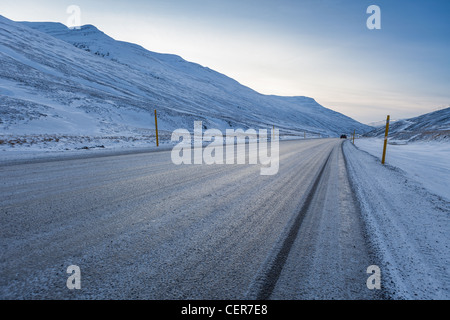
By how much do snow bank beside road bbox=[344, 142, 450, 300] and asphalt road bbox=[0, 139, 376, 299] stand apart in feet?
0.58

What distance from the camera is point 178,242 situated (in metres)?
2.10

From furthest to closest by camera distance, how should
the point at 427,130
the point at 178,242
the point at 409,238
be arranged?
1. the point at 427,130
2. the point at 409,238
3. the point at 178,242

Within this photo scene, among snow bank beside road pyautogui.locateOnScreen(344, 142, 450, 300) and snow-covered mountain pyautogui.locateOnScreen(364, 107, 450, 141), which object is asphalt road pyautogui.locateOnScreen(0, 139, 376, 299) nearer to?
snow bank beside road pyautogui.locateOnScreen(344, 142, 450, 300)

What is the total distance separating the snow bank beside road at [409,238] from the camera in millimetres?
1634

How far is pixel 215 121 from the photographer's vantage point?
48406 millimetres

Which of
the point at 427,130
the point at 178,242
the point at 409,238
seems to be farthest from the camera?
the point at 427,130

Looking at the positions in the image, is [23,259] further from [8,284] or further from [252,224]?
[252,224]

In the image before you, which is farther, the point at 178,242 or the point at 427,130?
the point at 427,130

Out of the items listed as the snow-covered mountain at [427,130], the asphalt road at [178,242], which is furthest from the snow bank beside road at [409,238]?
the snow-covered mountain at [427,130]

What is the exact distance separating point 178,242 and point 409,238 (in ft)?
7.61

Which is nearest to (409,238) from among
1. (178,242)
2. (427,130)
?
(178,242)

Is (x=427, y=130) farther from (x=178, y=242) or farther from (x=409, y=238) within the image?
(x=178, y=242)

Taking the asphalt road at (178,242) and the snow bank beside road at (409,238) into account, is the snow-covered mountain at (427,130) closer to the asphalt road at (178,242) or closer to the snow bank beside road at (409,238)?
A: the snow bank beside road at (409,238)

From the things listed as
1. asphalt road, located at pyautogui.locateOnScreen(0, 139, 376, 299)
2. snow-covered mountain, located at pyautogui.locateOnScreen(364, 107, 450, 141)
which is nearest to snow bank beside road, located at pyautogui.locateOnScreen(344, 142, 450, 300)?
asphalt road, located at pyautogui.locateOnScreen(0, 139, 376, 299)
